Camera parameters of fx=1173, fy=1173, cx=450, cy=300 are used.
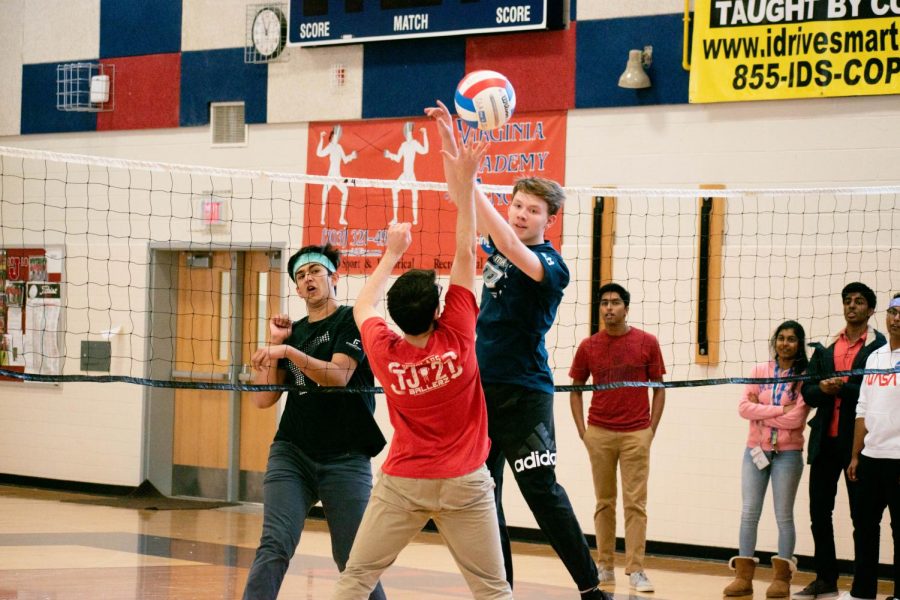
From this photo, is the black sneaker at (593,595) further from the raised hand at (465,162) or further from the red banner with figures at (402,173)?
the red banner with figures at (402,173)

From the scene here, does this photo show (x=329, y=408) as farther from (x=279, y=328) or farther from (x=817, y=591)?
(x=817, y=591)

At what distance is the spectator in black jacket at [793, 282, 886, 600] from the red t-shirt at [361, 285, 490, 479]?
166 inches

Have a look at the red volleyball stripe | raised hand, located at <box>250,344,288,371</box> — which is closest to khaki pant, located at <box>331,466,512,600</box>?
raised hand, located at <box>250,344,288,371</box>

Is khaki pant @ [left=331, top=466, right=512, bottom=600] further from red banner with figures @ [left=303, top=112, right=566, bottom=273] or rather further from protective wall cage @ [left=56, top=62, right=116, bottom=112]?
protective wall cage @ [left=56, top=62, right=116, bottom=112]

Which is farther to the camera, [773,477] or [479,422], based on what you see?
[773,477]

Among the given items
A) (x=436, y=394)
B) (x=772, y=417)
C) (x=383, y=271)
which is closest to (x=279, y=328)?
(x=383, y=271)

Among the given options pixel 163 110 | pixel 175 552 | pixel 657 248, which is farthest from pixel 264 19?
pixel 175 552

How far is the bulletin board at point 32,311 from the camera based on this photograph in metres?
12.3

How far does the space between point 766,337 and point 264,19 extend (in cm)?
557

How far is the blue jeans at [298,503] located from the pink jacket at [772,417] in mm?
3877

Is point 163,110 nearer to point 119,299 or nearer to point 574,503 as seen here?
point 119,299

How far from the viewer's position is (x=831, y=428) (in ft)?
25.9

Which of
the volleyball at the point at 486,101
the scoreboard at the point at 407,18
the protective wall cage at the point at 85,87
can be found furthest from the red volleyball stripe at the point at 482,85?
the protective wall cage at the point at 85,87

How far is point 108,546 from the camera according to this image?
29.6 ft
